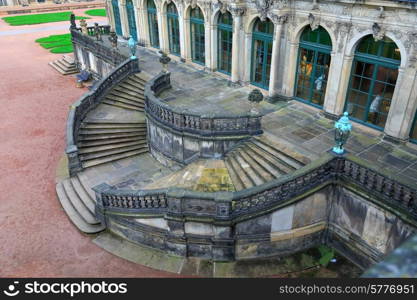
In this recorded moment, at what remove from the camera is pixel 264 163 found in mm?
14344

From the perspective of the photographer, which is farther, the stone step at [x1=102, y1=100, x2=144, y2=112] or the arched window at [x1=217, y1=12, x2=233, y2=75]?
the stone step at [x1=102, y1=100, x2=144, y2=112]

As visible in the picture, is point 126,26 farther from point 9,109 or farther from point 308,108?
point 308,108

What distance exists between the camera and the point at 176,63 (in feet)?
87.4

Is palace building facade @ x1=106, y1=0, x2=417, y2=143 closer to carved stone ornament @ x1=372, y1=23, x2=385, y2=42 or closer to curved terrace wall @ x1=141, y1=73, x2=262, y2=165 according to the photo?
carved stone ornament @ x1=372, y1=23, x2=385, y2=42

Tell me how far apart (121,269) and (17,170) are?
32.7 feet

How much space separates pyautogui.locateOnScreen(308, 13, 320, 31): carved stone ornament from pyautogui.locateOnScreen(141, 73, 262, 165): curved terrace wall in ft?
17.3

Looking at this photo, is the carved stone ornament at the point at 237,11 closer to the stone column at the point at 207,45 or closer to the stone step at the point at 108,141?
the stone column at the point at 207,45

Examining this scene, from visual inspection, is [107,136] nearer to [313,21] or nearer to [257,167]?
[257,167]

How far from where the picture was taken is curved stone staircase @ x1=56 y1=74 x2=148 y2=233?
52.1 ft

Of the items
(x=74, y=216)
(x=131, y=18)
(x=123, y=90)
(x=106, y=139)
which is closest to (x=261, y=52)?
(x=123, y=90)

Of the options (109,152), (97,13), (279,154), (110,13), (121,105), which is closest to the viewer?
(279,154)

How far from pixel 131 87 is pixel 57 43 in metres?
29.2

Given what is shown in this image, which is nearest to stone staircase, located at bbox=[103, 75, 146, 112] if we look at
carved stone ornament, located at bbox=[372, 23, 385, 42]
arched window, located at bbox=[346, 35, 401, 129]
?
arched window, located at bbox=[346, 35, 401, 129]

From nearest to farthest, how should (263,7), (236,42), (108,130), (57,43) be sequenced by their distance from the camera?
1. (263,7)
2. (108,130)
3. (236,42)
4. (57,43)
